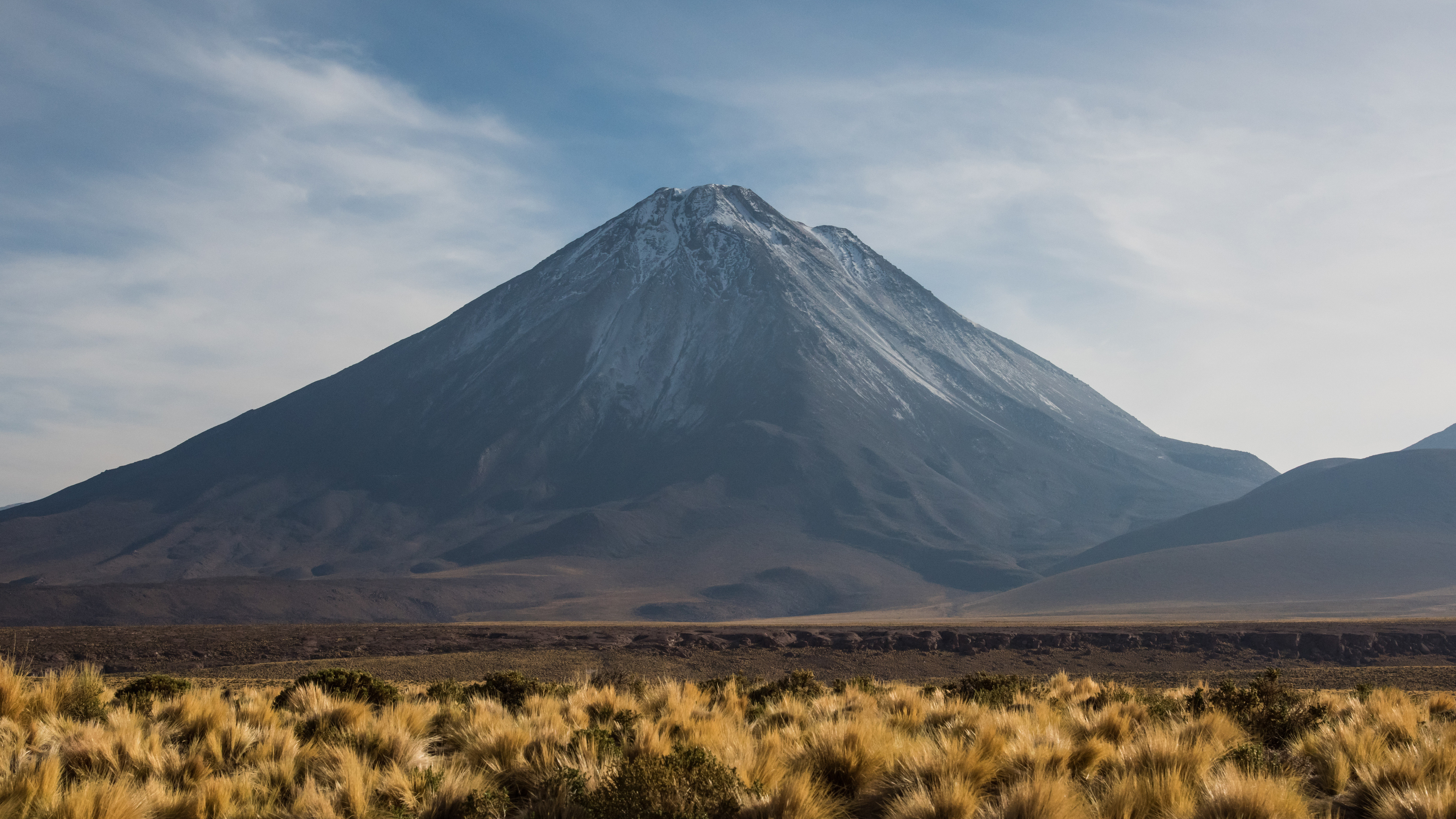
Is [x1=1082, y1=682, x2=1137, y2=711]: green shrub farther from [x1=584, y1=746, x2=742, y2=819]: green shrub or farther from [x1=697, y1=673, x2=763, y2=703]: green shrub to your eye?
[x1=584, y1=746, x2=742, y2=819]: green shrub

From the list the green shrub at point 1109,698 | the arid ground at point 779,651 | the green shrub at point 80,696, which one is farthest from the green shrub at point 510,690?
the arid ground at point 779,651

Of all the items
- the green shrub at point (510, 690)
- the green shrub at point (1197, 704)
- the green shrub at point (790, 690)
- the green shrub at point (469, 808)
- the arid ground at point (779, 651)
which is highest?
the green shrub at point (469, 808)

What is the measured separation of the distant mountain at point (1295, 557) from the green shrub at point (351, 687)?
313 ft

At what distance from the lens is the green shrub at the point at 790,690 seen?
53.8 feet

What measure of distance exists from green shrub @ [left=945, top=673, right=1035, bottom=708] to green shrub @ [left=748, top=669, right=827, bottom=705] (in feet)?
8.08

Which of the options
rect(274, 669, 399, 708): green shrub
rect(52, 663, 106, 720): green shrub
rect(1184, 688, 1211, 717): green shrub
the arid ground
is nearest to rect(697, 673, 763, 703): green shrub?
rect(274, 669, 399, 708): green shrub

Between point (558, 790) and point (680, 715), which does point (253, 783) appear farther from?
A: point (680, 715)

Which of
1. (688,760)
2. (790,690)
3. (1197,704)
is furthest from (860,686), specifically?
(688,760)

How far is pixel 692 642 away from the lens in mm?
57594

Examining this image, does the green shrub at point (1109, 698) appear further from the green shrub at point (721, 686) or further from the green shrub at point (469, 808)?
the green shrub at point (469, 808)

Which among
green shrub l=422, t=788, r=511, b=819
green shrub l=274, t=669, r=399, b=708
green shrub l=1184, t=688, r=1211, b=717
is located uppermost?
green shrub l=422, t=788, r=511, b=819

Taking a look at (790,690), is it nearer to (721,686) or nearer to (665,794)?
(721,686)

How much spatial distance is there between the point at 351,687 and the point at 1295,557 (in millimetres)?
A: 133546

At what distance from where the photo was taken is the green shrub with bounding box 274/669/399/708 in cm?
1496
